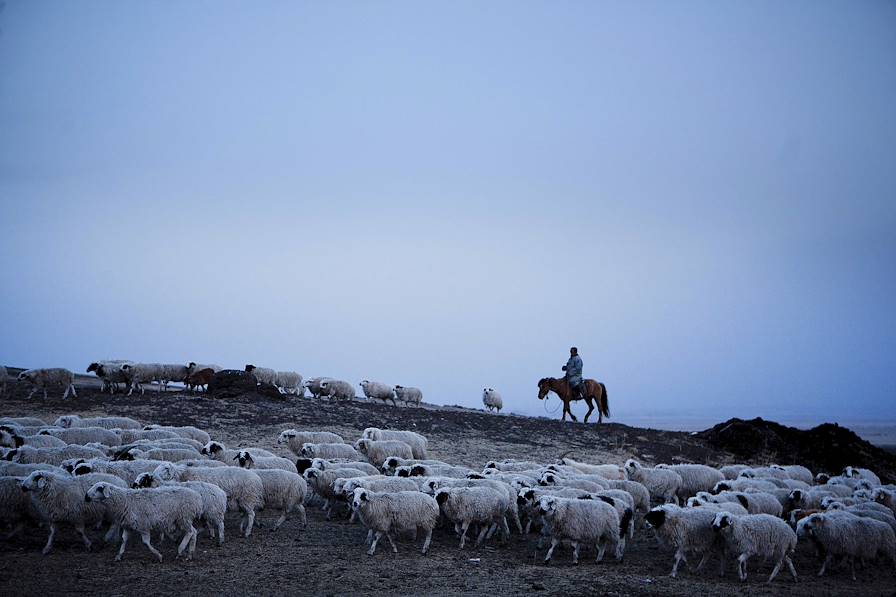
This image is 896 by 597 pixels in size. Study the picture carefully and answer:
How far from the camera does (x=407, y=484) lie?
1418cm

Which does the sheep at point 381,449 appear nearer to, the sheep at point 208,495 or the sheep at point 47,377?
the sheep at point 208,495

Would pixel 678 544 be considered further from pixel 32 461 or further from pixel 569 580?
pixel 32 461

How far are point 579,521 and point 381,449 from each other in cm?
761

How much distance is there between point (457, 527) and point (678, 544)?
12.9 feet

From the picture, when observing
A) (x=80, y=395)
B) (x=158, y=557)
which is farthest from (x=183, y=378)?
(x=158, y=557)

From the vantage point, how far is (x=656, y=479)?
677 inches

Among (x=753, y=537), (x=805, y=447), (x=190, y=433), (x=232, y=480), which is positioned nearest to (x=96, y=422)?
(x=190, y=433)

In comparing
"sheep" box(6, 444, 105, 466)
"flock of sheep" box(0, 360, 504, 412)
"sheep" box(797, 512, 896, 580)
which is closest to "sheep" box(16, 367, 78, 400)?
"flock of sheep" box(0, 360, 504, 412)

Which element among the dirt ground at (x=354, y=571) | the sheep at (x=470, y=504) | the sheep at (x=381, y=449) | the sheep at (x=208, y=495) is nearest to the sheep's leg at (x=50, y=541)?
the dirt ground at (x=354, y=571)

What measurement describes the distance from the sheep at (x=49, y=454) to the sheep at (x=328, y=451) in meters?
4.76

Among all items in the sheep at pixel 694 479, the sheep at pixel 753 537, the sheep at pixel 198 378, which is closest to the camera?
the sheep at pixel 753 537

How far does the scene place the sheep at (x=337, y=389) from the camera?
31.5 meters

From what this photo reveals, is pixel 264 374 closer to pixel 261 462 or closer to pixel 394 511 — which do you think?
pixel 261 462

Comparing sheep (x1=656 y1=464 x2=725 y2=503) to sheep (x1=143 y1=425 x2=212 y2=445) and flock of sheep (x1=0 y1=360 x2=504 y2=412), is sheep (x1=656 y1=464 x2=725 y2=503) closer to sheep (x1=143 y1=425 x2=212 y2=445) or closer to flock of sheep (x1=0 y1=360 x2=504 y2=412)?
sheep (x1=143 y1=425 x2=212 y2=445)
